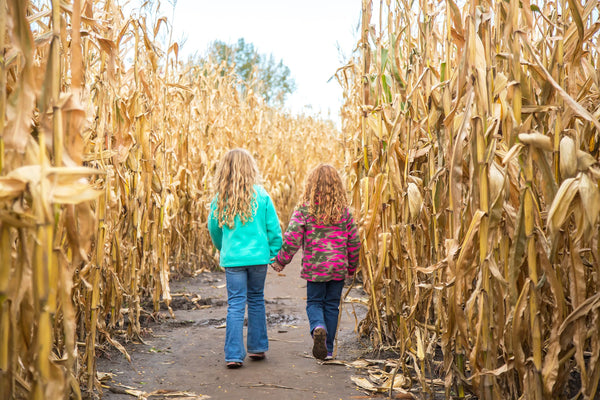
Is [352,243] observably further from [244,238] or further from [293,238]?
[244,238]

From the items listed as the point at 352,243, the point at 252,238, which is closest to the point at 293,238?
the point at 252,238

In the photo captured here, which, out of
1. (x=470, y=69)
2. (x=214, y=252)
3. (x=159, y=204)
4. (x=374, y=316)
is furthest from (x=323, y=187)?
(x=214, y=252)

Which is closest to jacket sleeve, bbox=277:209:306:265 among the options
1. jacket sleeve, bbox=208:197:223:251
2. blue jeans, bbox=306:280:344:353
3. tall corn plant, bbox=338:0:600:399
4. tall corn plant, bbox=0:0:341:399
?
blue jeans, bbox=306:280:344:353

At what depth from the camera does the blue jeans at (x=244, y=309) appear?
350cm

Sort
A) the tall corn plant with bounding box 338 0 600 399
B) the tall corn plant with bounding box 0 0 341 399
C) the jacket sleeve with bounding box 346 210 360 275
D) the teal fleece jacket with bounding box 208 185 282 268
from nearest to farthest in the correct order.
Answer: the tall corn plant with bounding box 0 0 341 399 → the tall corn plant with bounding box 338 0 600 399 → the teal fleece jacket with bounding box 208 185 282 268 → the jacket sleeve with bounding box 346 210 360 275

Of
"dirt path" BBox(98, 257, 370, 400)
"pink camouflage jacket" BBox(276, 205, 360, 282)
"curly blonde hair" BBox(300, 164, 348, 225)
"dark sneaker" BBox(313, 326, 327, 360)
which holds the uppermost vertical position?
"curly blonde hair" BBox(300, 164, 348, 225)

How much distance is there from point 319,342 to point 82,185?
2474 mm

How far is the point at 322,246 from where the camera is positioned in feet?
12.1

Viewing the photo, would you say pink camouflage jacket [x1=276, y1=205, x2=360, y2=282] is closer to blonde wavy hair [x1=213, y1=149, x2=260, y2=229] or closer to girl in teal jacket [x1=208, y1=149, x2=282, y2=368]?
girl in teal jacket [x1=208, y1=149, x2=282, y2=368]

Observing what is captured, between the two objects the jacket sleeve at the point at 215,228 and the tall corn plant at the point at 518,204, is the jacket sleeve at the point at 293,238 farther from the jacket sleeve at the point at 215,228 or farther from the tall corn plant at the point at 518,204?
the tall corn plant at the point at 518,204

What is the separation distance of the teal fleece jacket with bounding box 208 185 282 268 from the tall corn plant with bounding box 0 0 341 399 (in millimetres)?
611

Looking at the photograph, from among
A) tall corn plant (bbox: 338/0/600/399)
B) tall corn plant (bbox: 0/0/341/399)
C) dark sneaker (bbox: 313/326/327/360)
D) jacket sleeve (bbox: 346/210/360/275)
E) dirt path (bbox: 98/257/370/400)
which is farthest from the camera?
jacket sleeve (bbox: 346/210/360/275)

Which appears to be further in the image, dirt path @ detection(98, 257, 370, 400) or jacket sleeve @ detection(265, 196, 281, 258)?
jacket sleeve @ detection(265, 196, 281, 258)

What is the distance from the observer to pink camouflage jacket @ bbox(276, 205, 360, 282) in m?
3.66
